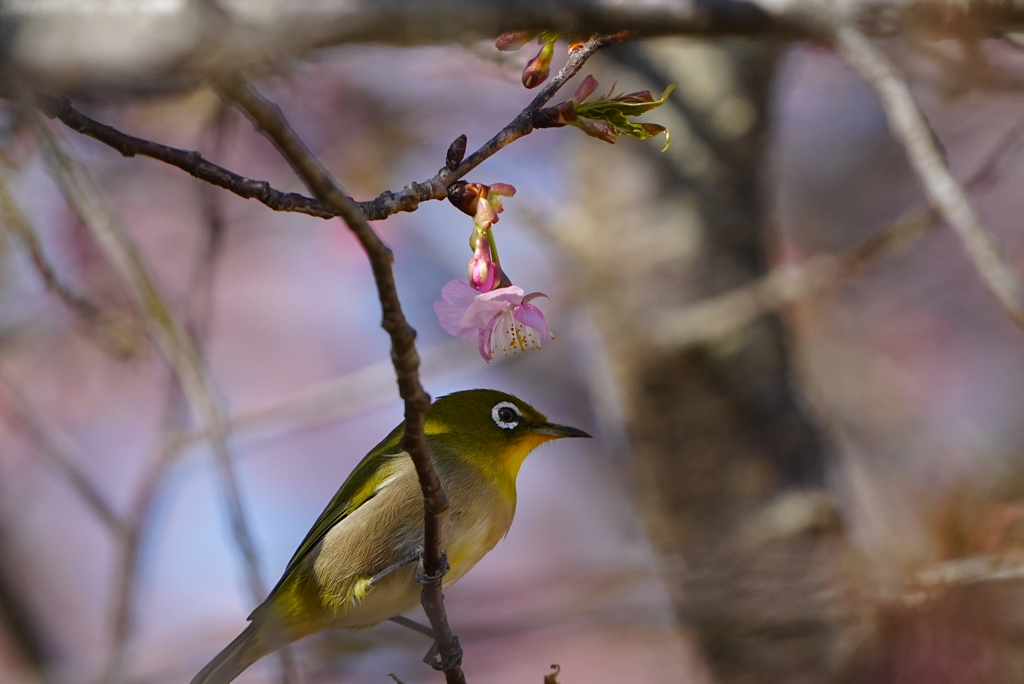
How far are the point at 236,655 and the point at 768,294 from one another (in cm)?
267

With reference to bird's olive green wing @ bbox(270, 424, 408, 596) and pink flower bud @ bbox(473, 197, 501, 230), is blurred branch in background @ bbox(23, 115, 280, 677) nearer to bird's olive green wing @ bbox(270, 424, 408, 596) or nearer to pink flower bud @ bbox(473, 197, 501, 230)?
bird's olive green wing @ bbox(270, 424, 408, 596)

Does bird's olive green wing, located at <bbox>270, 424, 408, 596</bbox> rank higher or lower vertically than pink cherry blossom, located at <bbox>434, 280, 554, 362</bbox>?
higher

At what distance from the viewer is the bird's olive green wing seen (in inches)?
107

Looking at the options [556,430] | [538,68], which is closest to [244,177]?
[538,68]

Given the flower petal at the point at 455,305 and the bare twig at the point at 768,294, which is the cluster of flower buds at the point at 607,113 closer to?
the flower petal at the point at 455,305

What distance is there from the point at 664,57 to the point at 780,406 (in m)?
1.86

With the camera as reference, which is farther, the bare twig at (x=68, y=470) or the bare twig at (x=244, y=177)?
the bare twig at (x=68, y=470)

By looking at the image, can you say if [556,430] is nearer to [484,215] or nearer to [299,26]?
[484,215]

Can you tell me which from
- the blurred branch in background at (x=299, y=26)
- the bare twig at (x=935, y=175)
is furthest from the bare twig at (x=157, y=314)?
the bare twig at (x=935, y=175)

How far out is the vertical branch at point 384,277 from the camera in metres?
0.94

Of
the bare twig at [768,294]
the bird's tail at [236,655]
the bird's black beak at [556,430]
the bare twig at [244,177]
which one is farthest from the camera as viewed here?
the bare twig at [768,294]

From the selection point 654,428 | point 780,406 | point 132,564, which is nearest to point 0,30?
point 132,564

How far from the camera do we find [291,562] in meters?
2.84

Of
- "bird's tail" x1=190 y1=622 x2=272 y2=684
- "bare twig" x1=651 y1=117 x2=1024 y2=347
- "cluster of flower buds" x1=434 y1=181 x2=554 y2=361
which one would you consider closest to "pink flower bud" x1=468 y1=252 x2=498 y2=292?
"cluster of flower buds" x1=434 y1=181 x2=554 y2=361
